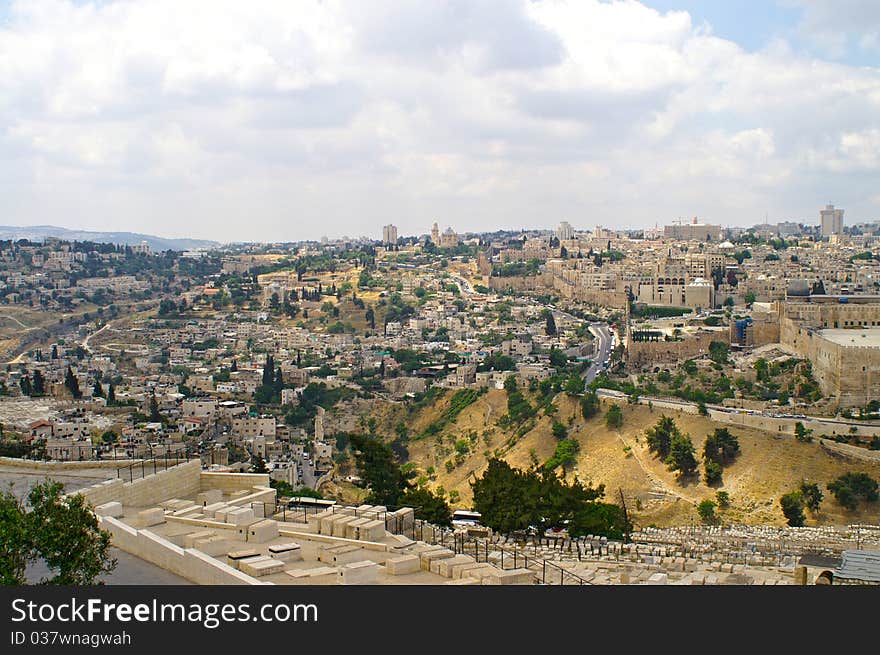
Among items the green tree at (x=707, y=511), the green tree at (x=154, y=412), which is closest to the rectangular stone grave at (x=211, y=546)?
the green tree at (x=707, y=511)

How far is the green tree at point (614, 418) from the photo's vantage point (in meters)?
23.6

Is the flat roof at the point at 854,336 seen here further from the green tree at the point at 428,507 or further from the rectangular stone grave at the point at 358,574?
the rectangular stone grave at the point at 358,574

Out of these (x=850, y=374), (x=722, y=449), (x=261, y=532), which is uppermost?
(x=850, y=374)

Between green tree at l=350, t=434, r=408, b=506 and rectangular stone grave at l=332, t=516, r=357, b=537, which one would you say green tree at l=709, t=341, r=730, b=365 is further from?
rectangular stone grave at l=332, t=516, r=357, b=537

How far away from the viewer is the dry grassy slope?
18.6 meters

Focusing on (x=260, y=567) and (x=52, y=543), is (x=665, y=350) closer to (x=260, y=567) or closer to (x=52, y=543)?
(x=260, y=567)

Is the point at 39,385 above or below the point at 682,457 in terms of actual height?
below

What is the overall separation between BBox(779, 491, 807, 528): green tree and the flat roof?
21.3ft

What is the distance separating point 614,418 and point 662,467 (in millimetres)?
2851

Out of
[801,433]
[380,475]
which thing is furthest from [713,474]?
[380,475]

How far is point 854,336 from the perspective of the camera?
2514 centimetres

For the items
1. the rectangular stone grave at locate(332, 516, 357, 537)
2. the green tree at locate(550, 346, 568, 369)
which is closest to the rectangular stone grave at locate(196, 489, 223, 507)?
the rectangular stone grave at locate(332, 516, 357, 537)

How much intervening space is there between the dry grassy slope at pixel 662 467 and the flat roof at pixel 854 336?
4169mm
